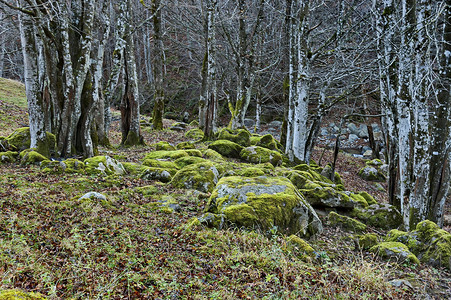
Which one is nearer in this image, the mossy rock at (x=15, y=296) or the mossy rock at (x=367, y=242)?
the mossy rock at (x=15, y=296)

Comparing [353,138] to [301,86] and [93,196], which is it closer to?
[301,86]

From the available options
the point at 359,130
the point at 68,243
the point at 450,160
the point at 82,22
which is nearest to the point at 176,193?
the point at 68,243

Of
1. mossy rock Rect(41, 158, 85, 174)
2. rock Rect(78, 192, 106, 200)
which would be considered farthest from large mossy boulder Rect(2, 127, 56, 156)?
rock Rect(78, 192, 106, 200)

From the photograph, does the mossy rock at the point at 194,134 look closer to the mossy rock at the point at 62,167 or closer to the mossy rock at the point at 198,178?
the mossy rock at the point at 198,178

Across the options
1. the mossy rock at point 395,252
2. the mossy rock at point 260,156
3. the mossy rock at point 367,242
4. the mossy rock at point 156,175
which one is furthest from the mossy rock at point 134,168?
the mossy rock at point 395,252

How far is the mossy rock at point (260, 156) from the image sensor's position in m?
11.5

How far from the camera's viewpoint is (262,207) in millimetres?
5426

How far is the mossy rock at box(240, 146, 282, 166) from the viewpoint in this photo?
11.5 m

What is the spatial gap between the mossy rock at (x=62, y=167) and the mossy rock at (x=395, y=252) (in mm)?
6440

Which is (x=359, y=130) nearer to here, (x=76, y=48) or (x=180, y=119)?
(x=180, y=119)

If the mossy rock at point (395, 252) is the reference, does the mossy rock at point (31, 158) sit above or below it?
above

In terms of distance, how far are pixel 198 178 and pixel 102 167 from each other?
2.40 meters

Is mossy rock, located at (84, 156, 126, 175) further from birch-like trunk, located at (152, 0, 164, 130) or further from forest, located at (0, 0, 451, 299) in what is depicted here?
birch-like trunk, located at (152, 0, 164, 130)

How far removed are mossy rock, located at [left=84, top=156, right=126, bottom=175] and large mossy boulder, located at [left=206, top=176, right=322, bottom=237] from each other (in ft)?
10.2
